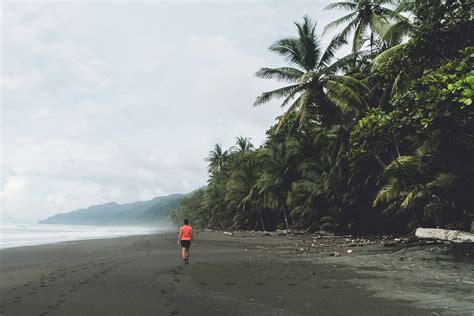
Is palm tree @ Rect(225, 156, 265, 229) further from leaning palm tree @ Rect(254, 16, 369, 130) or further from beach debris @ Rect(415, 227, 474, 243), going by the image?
beach debris @ Rect(415, 227, 474, 243)

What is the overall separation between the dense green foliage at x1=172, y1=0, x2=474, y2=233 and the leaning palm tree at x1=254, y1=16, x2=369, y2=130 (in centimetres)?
6

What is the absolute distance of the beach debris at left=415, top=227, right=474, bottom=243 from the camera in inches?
419

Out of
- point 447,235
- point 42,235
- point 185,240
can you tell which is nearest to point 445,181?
point 447,235

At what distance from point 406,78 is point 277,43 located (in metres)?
10.1

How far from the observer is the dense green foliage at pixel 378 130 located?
460 inches

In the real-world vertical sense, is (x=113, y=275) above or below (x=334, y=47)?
below

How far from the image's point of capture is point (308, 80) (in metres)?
22.8

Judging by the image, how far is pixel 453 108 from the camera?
32.7 feet

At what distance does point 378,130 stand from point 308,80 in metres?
10.4

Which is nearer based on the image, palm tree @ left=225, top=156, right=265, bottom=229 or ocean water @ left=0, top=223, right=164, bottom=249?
ocean water @ left=0, top=223, right=164, bottom=249

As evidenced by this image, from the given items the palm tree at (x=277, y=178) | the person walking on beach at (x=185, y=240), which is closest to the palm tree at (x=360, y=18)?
the palm tree at (x=277, y=178)

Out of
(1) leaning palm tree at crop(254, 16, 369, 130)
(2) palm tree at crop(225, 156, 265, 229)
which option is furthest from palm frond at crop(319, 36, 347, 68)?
(2) palm tree at crop(225, 156, 265, 229)

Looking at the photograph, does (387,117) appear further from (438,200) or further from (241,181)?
(241,181)

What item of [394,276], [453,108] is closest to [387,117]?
[453,108]
